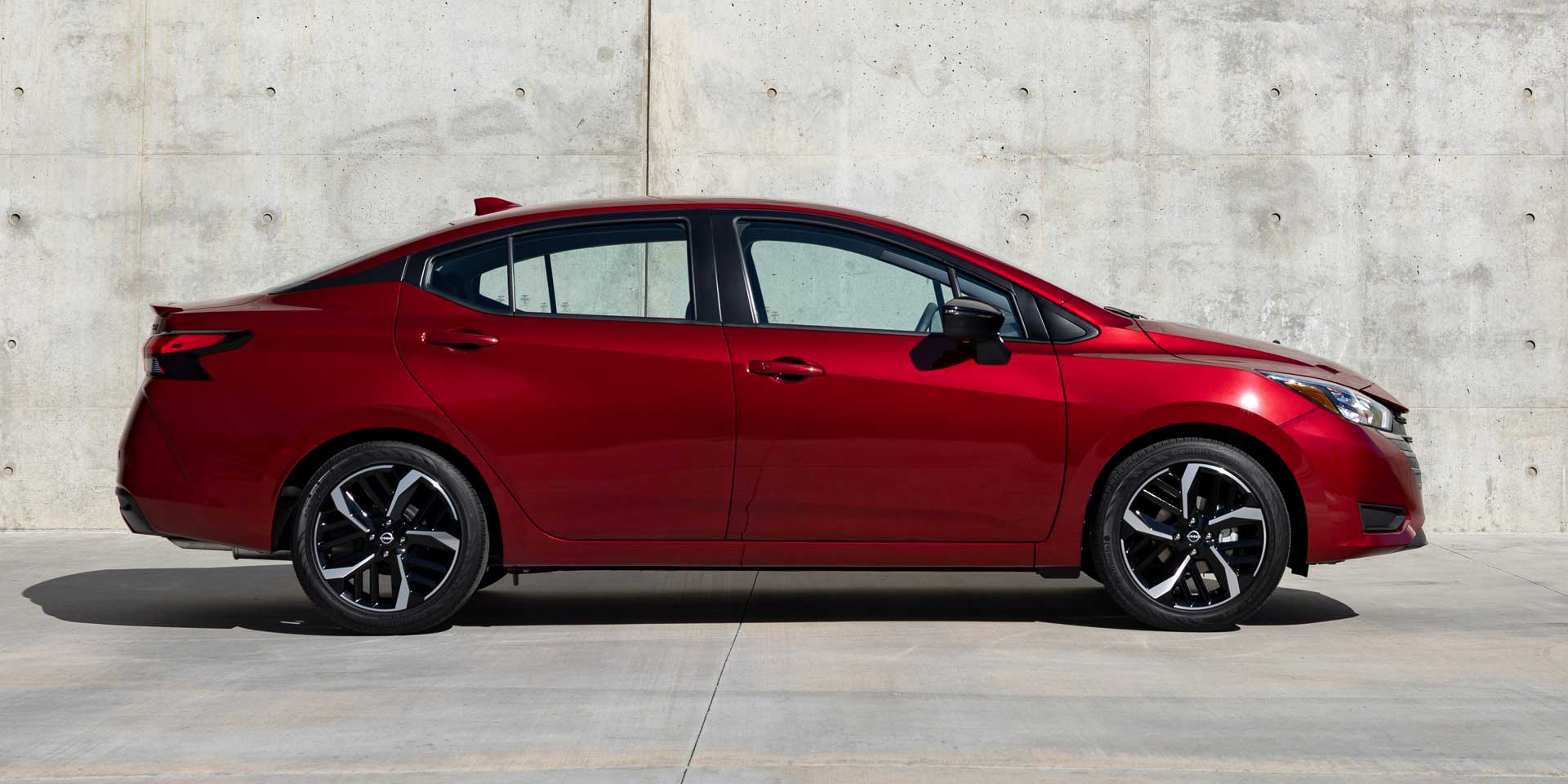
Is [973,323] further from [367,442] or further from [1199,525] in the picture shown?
[367,442]

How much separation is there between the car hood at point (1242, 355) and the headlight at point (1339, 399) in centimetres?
3

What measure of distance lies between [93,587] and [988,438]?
160 inches

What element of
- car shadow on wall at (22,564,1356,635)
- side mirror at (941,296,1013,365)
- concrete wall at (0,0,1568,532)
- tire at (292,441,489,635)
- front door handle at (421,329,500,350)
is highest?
concrete wall at (0,0,1568,532)

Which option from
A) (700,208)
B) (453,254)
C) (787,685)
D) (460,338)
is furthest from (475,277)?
(787,685)

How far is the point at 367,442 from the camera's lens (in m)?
5.36

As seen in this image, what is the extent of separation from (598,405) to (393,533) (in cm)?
85

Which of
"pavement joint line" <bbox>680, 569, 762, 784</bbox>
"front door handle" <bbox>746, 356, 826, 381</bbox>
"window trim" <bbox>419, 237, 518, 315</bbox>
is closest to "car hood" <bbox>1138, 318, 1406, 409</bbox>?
"front door handle" <bbox>746, 356, 826, 381</bbox>

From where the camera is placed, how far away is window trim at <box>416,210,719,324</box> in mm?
5391

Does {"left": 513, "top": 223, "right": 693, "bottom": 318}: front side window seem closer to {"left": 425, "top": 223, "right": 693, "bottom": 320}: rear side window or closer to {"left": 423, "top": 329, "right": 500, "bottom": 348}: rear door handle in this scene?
{"left": 425, "top": 223, "right": 693, "bottom": 320}: rear side window

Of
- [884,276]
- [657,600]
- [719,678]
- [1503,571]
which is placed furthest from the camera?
[1503,571]

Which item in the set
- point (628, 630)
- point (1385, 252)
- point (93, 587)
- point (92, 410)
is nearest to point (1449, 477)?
point (1385, 252)

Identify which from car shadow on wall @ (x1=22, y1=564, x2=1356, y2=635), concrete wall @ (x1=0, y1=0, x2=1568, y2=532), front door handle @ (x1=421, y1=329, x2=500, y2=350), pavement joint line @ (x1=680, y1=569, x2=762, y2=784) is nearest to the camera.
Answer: pavement joint line @ (x1=680, y1=569, x2=762, y2=784)

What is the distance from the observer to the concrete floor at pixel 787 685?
12.0ft

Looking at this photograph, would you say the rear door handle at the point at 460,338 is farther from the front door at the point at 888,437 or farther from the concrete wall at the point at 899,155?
the concrete wall at the point at 899,155
